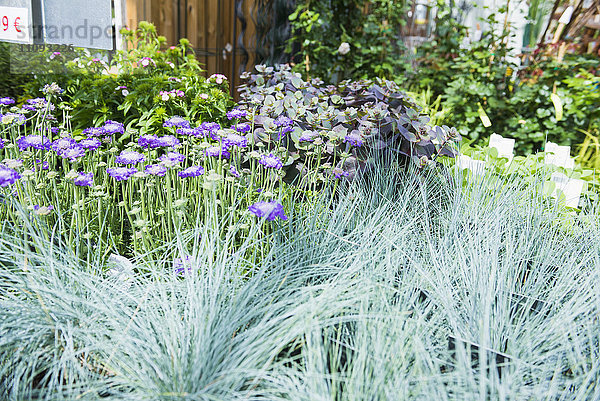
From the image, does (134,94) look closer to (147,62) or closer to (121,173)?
(147,62)

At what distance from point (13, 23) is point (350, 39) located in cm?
288

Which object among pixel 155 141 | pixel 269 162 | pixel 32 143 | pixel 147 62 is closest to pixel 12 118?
pixel 32 143

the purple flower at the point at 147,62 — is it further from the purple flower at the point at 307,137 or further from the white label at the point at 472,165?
the white label at the point at 472,165

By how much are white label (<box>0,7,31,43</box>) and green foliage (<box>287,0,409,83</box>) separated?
234 cm

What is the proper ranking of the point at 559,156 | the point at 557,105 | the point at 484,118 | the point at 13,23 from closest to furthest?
the point at 13,23
the point at 559,156
the point at 557,105
the point at 484,118

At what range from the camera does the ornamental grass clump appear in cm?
105

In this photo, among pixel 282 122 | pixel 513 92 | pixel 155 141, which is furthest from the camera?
pixel 513 92

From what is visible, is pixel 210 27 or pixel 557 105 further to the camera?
pixel 210 27

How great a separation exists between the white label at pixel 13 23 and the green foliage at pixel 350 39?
234 cm

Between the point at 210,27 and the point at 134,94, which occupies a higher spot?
the point at 210,27

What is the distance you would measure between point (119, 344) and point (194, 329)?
18cm

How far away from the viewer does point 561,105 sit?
3.79m

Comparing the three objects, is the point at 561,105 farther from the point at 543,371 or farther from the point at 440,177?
the point at 543,371

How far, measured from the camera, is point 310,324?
1107mm
